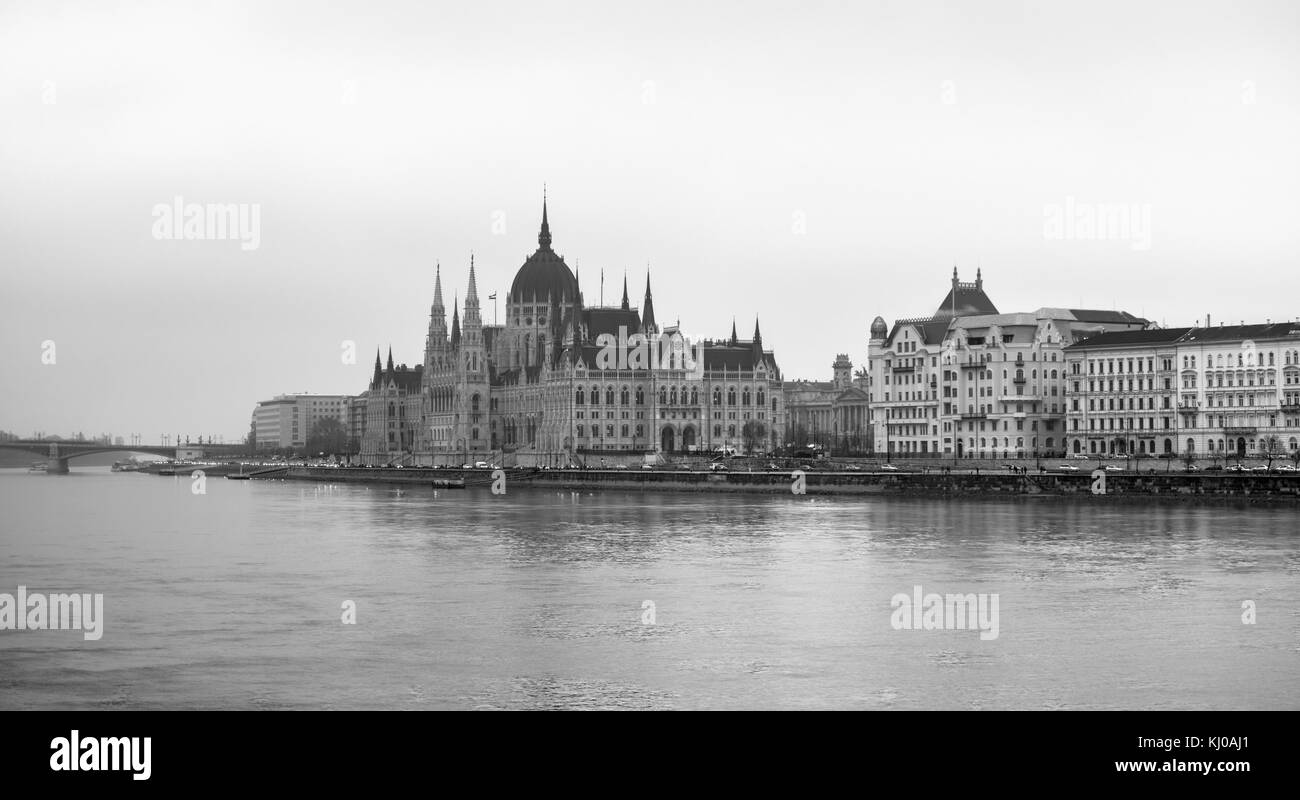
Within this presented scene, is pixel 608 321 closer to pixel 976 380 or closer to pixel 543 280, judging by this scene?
pixel 543 280

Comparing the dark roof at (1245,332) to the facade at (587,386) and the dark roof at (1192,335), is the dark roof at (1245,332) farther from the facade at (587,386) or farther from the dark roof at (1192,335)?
the facade at (587,386)

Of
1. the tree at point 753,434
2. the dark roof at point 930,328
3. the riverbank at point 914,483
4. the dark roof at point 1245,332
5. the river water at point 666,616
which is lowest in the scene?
the river water at point 666,616

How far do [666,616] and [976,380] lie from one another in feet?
271

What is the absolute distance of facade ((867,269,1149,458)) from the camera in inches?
4336

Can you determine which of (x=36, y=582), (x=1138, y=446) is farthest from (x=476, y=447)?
(x=36, y=582)

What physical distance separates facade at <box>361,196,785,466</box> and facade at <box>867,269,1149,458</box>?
27414mm

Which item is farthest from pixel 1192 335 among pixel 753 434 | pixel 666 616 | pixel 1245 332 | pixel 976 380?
pixel 666 616

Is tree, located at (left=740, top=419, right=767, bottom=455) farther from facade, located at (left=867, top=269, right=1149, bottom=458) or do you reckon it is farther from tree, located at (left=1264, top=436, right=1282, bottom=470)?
tree, located at (left=1264, top=436, right=1282, bottom=470)

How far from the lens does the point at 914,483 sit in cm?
9044

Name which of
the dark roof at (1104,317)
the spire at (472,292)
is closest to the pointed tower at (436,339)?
the spire at (472,292)

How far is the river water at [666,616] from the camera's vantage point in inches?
987

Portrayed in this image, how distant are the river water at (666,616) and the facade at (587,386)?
88190 millimetres
